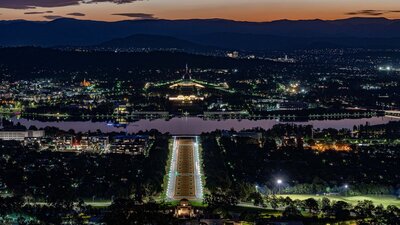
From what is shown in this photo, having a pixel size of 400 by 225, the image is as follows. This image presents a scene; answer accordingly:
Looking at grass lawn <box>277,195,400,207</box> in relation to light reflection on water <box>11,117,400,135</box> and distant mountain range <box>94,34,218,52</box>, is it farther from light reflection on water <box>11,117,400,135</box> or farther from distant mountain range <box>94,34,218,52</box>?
distant mountain range <box>94,34,218,52</box>

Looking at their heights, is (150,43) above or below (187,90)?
above

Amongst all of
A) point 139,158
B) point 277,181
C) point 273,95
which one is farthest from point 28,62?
point 277,181

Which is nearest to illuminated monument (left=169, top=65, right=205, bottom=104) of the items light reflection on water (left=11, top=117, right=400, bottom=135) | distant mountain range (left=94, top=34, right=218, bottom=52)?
light reflection on water (left=11, top=117, right=400, bottom=135)

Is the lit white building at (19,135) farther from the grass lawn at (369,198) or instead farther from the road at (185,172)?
the grass lawn at (369,198)

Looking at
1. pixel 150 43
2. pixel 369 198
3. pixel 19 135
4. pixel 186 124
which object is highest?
pixel 150 43

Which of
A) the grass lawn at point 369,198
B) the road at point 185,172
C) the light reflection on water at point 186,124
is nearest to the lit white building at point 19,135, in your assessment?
the light reflection on water at point 186,124

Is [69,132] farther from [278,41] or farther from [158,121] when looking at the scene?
[278,41]

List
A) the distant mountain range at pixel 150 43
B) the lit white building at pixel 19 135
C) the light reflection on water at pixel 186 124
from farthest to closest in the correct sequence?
the distant mountain range at pixel 150 43 < the light reflection on water at pixel 186 124 < the lit white building at pixel 19 135

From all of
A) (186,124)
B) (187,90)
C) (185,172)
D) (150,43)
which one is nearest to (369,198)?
(185,172)

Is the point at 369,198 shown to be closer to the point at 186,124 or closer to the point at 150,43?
the point at 186,124
